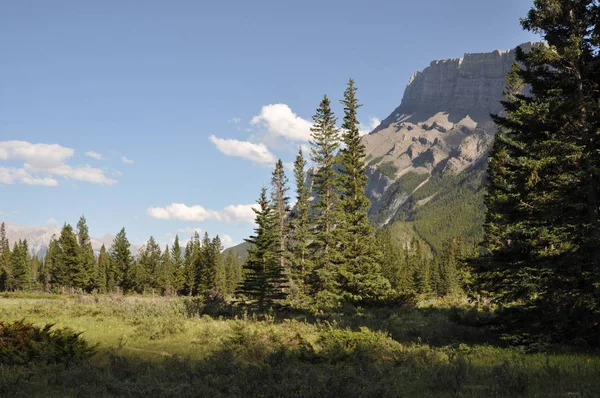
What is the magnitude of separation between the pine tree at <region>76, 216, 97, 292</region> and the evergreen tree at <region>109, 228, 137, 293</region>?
4866 millimetres

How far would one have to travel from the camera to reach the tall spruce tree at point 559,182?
42.3ft

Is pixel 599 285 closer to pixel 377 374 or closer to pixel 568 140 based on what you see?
pixel 568 140

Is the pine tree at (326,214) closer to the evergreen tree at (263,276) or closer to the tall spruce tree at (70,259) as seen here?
the evergreen tree at (263,276)

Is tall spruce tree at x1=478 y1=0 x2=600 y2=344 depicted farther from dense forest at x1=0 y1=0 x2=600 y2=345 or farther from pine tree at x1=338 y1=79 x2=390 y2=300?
pine tree at x1=338 y1=79 x2=390 y2=300

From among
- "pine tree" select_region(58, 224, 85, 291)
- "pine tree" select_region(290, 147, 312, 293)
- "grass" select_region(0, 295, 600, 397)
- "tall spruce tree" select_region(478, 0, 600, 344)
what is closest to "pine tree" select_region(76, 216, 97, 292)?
"pine tree" select_region(58, 224, 85, 291)

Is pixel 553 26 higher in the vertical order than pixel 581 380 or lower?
higher

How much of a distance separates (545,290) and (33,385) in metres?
16.6

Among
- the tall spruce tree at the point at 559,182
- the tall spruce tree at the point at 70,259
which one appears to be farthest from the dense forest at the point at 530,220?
the tall spruce tree at the point at 70,259

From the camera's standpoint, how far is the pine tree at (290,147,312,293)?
36406mm

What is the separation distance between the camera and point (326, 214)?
117ft

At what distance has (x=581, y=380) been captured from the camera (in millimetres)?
8820

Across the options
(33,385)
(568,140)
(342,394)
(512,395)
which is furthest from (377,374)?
(568,140)

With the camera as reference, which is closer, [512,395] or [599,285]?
[512,395]

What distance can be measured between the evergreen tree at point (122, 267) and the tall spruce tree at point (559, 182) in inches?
3388
